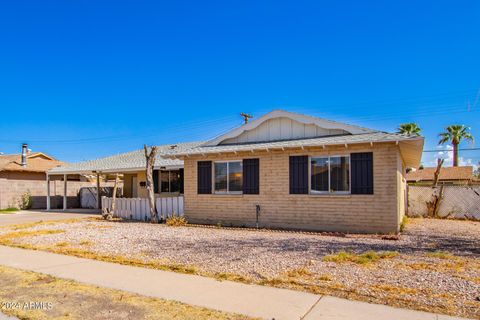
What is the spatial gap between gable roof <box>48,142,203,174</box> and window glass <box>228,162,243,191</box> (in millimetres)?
4316

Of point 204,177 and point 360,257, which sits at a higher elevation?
point 204,177

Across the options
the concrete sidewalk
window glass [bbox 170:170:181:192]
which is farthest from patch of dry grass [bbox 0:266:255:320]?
window glass [bbox 170:170:181:192]

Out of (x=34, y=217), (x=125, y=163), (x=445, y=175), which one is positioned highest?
(x=125, y=163)

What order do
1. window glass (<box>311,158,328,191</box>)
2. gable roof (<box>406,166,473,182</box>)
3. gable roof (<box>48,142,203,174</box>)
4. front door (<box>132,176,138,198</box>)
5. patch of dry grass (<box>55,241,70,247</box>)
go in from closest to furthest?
patch of dry grass (<box>55,241,70,247</box>)
window glass (<box>311,158,328,191</box>)
gable roof (<box>48,142,203,174</box>)
front door (<box>132,176,138,198</box>)
gable roof (<box>406,166,473,182</box>)

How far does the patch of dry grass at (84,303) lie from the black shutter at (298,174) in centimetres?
847

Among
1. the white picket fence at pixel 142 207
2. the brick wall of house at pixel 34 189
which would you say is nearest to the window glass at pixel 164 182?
the white picket fence at pixel 142 207

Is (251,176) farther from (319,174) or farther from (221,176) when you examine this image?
(319,174)

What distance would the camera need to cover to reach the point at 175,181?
2095 cm

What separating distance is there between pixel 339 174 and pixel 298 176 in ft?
4.69

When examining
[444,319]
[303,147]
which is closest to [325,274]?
[444,319]

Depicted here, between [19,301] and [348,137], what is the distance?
1050 cm

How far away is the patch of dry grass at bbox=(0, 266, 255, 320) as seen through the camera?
487 cm

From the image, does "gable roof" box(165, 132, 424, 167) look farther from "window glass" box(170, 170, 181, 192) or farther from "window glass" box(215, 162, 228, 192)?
"window glass" box(170, 170, 181, 192)

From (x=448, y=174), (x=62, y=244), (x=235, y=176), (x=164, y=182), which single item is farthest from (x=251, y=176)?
(x=448, y=174)
